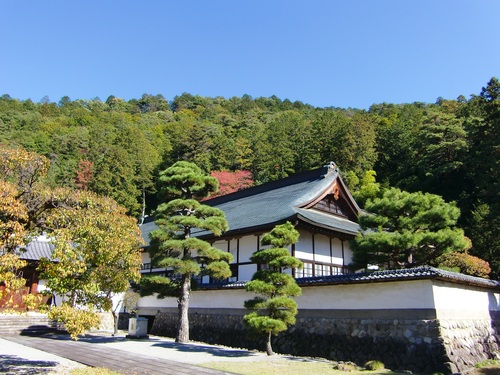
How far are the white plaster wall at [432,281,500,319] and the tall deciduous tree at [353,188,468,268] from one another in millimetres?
1621

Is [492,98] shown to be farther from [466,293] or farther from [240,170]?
[240,170]

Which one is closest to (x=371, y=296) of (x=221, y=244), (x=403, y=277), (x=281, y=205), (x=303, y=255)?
(x=403, y=277)

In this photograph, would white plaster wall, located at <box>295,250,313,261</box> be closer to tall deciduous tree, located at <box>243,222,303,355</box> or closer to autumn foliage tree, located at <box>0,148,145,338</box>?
tall deciduous tree, located at <box>243,222,303,355</box>

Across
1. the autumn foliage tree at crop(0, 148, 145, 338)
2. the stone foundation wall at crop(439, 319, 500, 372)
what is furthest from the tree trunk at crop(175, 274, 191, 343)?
the stone foundation wall at crop(439, 319, 500, 372)

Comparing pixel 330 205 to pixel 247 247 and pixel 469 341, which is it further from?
pixel 469 341

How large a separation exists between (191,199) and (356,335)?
8671 mm

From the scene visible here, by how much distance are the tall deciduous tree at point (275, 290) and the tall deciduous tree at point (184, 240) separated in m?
3.27

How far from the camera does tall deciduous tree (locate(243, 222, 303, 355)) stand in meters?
11.9

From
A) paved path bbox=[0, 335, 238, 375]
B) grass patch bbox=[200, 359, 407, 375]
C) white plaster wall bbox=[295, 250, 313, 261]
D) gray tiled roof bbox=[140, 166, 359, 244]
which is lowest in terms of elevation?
grass patch bbox=[200, 359, 407, 375]

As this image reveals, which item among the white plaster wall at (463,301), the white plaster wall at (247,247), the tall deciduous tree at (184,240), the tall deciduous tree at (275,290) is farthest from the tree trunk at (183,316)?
the white plaster wall at (463,301)

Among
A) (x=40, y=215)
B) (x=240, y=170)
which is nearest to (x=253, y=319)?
(x=40, y=215)

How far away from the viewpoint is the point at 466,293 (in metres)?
12.6

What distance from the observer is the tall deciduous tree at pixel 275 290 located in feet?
39.1

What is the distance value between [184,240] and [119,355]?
4.92 meters
